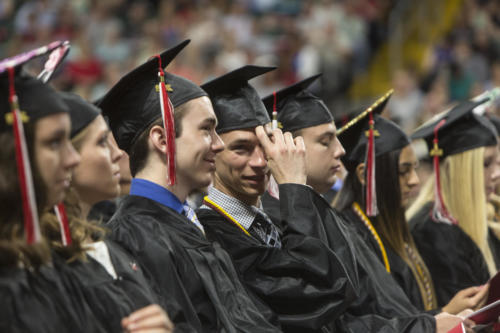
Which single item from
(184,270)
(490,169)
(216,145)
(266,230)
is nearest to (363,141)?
(490,169)

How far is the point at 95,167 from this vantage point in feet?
8.77

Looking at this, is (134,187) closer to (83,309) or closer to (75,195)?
(75,195)

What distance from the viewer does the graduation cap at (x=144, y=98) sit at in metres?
3.01

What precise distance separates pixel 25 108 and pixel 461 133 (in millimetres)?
3409

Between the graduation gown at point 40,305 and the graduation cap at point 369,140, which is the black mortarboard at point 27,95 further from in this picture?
the graduation cap at point 369,140

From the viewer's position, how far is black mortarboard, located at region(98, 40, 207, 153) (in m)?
3.03

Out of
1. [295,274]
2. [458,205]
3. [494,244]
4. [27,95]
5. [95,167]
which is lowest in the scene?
[494,244]

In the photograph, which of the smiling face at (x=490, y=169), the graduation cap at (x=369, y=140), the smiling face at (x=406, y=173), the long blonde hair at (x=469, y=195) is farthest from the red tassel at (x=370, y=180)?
the smiling face at (x=490, y=169)

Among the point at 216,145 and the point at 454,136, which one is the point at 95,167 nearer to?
the point at 216,145

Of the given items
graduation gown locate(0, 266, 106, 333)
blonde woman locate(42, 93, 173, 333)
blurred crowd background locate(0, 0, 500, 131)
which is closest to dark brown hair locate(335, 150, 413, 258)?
blonde woman locate(42, 93, 173, 333)

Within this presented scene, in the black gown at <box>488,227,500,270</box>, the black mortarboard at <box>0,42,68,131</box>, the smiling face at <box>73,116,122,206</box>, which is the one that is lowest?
the black gown at <box>488,227,500,270</box>

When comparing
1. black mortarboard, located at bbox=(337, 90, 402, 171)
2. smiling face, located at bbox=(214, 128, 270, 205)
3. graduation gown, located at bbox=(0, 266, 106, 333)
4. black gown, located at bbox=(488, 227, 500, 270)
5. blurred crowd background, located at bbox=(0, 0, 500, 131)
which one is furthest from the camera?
blurred crowd background, located at bbox=(0, 0, 500, 131)

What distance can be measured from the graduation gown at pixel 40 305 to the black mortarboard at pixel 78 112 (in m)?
0.51

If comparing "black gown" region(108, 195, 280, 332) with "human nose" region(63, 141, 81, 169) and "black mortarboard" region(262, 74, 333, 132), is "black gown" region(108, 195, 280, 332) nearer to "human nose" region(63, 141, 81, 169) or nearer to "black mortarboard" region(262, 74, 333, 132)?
"human nose" region(63, 141, 81, 169)
